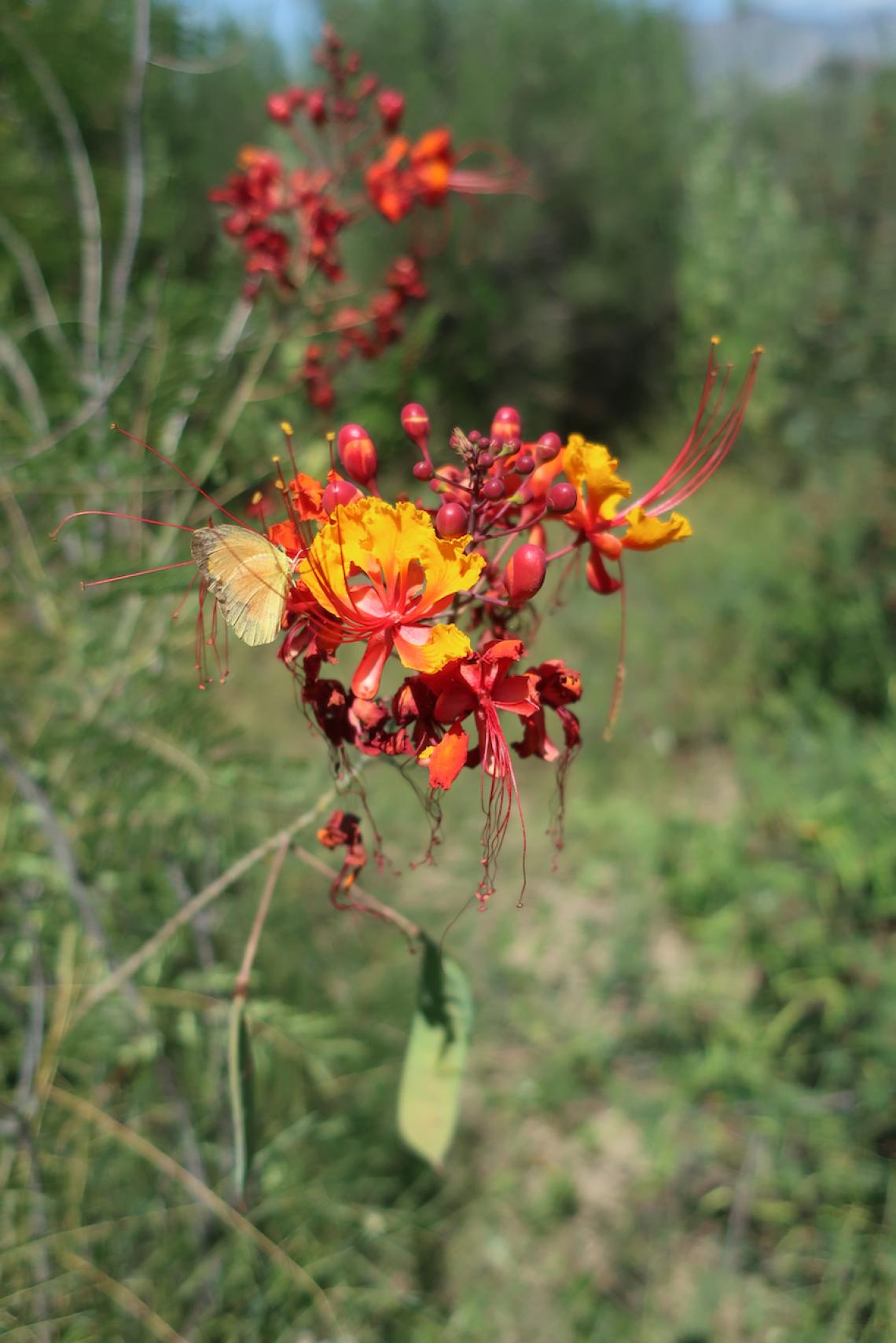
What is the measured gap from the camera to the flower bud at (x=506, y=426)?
94 centimetres

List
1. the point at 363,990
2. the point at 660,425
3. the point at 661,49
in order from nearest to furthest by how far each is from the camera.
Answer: the point at 363,990, the point at 660,425, the point at 661,49

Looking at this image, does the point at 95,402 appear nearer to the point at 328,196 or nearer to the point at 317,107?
the point at 328,196

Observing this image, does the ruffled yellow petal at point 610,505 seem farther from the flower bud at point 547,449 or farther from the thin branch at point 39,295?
the thin branch at point 39,295

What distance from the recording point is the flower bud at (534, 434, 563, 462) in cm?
94

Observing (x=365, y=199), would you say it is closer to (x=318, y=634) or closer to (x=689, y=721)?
(x=318, y=634)

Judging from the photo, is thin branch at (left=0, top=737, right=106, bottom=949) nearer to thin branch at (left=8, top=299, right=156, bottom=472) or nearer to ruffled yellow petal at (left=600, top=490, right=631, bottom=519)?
thin branch at (left=8, top=299, right=156, bottom=472)

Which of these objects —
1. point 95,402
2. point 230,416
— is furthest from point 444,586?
point 230,416

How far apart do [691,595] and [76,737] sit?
14.6 ft

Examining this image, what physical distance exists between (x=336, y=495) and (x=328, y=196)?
4.28 ft

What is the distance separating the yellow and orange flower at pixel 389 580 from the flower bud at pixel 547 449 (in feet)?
0.59

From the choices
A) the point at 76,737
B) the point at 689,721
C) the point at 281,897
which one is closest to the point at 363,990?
the point at 281,897

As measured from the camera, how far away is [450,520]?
846 millimetres

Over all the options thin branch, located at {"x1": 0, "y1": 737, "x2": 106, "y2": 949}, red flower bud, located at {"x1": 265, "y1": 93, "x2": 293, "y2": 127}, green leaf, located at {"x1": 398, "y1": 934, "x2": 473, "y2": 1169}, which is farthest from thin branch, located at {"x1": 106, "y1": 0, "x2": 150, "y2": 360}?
green leaf, located at {"x1": 398, "y1": 934, "x2": 473, "y2": 1169}

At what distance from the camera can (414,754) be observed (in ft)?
2.86
